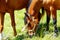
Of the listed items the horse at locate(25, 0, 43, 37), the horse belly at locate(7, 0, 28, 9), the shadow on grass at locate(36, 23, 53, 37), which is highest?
the horse belly at locate(7, 0, 28, 9)

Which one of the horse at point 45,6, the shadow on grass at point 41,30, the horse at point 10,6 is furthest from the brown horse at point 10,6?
the shadow on grass at point 41,30

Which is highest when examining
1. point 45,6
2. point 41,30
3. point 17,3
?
point 17,3

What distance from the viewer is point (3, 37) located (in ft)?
19.4

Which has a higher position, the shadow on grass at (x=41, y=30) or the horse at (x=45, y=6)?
the horse at (x=45, y=6)

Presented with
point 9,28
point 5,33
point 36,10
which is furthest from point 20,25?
point 36,10

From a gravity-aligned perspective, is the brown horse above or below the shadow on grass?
above

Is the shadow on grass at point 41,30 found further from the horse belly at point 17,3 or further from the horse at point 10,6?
the horse belly at point 17,3

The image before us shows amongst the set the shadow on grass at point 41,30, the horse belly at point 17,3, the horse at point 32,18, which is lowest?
the shadow on grass at point 41,30

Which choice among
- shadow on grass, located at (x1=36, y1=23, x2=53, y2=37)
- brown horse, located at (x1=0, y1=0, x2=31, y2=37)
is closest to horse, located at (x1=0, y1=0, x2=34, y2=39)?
brown horse, located at (x1=0, y1=0, x2=31, y2=37)

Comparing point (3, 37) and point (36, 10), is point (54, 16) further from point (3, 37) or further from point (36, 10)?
point (3, 37)

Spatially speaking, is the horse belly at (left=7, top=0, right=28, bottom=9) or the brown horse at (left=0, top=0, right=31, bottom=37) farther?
the horse belly at (left=7, top=0, right=28, bottom=9)

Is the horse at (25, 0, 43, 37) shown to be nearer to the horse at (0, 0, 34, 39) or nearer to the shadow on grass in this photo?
the shadow on grass

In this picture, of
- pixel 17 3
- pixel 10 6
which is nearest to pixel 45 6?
pixel 17 3

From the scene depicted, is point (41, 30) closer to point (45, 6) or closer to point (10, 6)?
point (45, 6)
